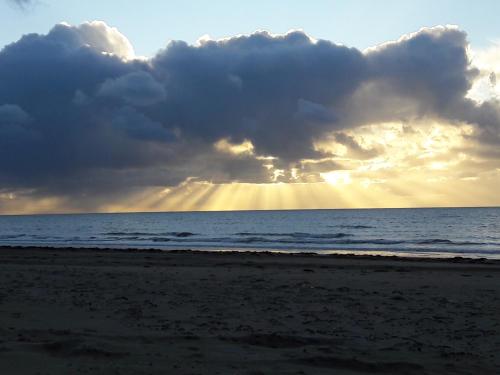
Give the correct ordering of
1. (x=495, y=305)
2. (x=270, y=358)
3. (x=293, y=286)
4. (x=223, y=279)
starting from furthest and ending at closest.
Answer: (x=223, y=279), (x=293, y=286), (x=495, y=305), (x=270, y=358)

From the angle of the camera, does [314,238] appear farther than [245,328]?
Yes

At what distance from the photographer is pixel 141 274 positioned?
15508 mm

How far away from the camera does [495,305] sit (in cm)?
989

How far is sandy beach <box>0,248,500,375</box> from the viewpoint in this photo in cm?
562

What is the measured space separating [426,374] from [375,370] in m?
0.56

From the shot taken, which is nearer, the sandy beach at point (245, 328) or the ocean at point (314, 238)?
the sandy beach at point (245, 328)

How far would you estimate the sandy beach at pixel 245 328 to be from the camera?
5.62 m

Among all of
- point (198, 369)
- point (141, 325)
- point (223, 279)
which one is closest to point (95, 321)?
point (141, 325)

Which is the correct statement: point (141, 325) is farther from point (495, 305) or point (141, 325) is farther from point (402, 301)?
point (495, 305)

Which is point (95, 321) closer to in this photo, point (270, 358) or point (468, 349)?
point (270, 358)

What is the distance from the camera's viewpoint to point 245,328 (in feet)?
24.5

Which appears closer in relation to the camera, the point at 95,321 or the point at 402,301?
the point at 95,321

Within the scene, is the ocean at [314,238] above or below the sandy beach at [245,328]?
below

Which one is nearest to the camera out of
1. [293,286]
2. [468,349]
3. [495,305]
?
[468,349]
